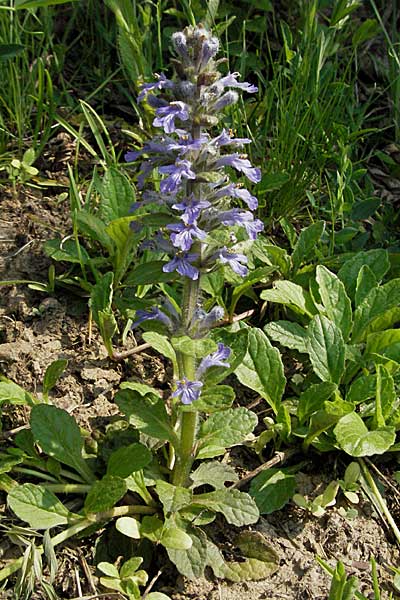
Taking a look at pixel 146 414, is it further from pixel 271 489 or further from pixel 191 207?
pixel 191 207

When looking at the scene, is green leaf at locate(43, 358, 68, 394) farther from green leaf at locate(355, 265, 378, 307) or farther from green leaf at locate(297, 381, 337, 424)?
green leaf at locate(355, 265, 378, 307)

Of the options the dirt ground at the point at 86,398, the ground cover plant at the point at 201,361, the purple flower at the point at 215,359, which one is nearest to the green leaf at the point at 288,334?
the ground cover plant at the point at 201,361

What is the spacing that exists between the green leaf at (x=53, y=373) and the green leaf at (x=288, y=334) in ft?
3.08

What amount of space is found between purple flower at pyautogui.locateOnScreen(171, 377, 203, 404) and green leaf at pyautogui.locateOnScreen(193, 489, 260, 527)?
1.46 ft

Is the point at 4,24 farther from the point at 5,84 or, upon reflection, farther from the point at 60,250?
the point at 60,250

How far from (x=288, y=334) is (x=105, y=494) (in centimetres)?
115

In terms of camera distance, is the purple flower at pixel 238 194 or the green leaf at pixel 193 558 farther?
the green leaf at pixel 193 558

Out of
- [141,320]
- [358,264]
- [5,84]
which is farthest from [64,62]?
Answer: [141,320]

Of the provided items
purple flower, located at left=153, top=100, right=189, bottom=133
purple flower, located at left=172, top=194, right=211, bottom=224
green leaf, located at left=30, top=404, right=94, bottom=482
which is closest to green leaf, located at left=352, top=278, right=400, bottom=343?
purple flower, located at left=172, top=194, right=211, bottom=224

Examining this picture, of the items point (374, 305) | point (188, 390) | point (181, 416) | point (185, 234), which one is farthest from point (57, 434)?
point (374, 305)

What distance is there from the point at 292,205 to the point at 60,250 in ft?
4.22

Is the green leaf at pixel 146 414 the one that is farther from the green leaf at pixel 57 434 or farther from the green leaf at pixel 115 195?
the green leaf at pixel 115 195

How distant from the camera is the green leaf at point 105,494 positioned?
2516 millimetres

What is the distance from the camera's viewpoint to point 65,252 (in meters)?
3.44
